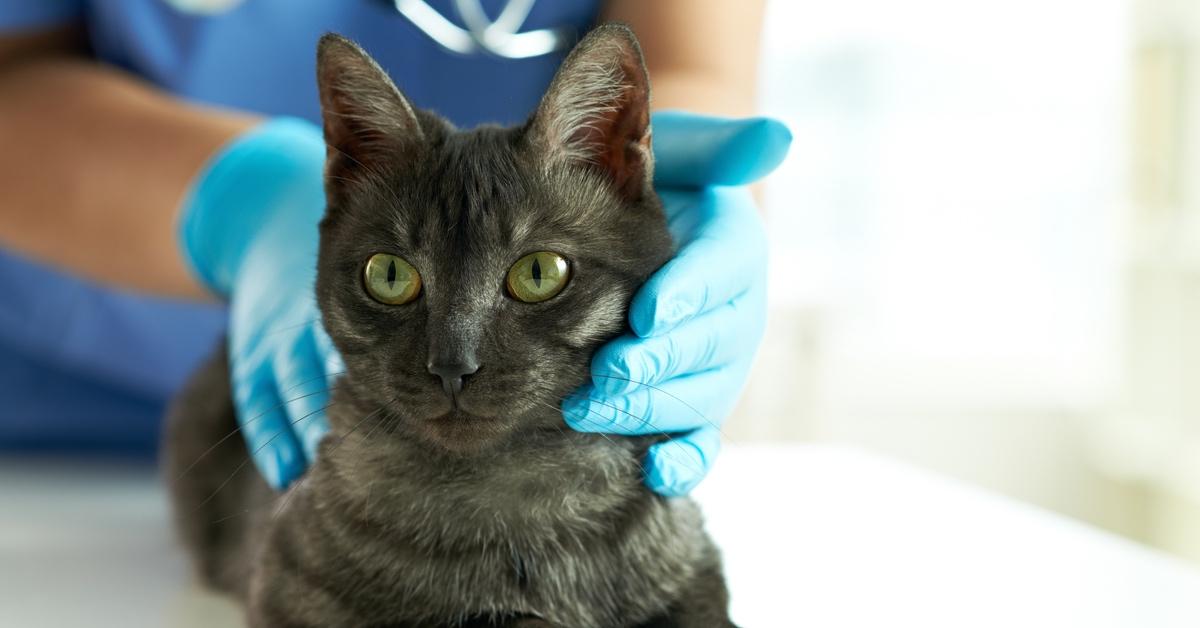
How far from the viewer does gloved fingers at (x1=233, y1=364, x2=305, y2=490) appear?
1067mm

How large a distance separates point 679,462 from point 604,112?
295 millimetres

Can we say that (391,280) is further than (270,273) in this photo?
No

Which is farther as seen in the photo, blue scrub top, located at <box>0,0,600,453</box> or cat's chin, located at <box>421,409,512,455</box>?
blue scrub top, located at <box>0,0,600,453</box>

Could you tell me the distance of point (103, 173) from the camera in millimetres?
1548

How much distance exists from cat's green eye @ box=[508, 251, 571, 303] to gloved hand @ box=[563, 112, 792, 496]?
0.06 meters

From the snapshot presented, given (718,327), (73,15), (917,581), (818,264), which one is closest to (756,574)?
(917,581)

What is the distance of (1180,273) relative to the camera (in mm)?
2750

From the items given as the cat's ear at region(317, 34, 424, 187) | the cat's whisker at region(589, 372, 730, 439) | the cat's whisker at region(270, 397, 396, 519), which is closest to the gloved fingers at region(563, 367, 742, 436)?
the cat's whisker at region(589, 372, 730, 439)

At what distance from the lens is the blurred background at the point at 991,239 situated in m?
2.75

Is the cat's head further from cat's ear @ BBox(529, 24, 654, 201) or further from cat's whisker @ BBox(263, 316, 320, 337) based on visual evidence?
cat's whisker @ BBox(263, 316, 320, 337)

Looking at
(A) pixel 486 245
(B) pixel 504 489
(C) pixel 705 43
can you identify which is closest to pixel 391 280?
(A) pixel 486 245

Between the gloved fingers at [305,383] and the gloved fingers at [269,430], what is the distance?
13mm

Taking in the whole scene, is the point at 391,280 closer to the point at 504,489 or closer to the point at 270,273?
the point at 504,489

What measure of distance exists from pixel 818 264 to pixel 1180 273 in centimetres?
92
